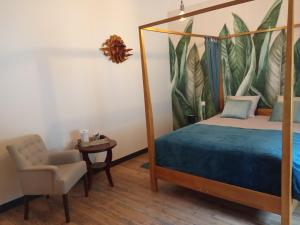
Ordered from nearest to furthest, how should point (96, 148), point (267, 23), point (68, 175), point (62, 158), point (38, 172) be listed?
point (38, 172) → point (68, 175) → point (62, 158) → point (96, 148) → point (267, 23)

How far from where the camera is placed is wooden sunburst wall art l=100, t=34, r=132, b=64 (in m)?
3.66

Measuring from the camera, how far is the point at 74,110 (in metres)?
3.38

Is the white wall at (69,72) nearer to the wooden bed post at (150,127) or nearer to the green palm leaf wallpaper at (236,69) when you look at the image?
the green palm leaf wallpaper at (236,69)

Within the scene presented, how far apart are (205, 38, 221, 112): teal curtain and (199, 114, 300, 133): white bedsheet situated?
16.9 inches

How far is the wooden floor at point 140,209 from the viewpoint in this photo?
2.39 m

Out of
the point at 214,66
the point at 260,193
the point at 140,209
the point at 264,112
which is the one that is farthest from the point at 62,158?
the point at 264,112

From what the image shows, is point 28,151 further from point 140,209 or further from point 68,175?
point 140,209

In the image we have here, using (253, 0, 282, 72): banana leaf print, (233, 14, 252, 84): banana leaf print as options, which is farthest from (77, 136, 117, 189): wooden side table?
(253, 0, 282, 72): banana leaf print

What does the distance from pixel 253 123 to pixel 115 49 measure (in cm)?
222

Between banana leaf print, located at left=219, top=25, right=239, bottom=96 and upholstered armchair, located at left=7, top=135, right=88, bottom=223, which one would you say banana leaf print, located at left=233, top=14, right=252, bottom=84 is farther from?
upholstered armchair, located at left=7, top=135, right=88, bottom=223

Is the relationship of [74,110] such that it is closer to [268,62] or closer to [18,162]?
[18,162]

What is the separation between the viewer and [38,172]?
2.44 metres

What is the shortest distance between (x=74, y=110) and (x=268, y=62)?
293 cm

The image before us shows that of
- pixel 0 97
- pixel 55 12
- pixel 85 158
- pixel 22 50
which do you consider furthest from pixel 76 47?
pixel 85 158
